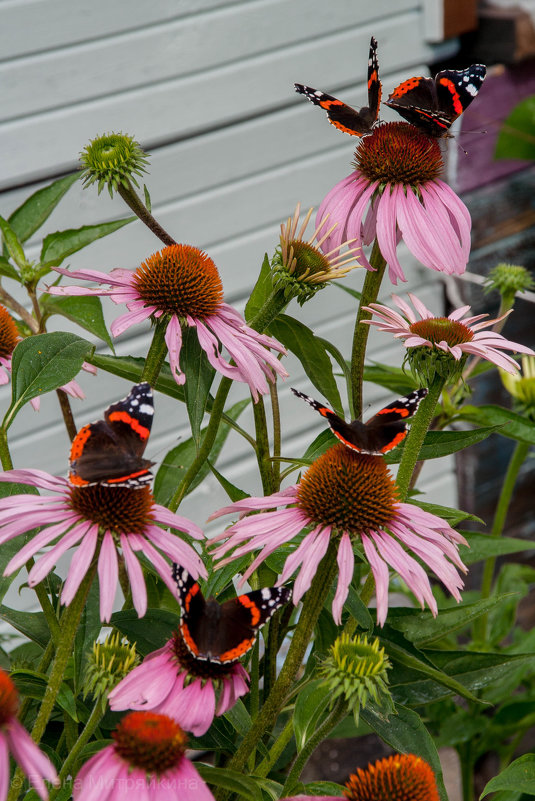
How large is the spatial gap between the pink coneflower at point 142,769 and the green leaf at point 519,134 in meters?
1.61

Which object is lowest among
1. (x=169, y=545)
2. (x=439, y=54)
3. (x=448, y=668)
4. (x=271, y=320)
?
(x=448, y=668)

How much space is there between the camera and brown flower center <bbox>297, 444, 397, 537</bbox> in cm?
48

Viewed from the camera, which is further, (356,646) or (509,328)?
(509,328)

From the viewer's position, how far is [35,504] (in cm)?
44

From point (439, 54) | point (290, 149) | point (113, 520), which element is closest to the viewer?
point (113, 520)

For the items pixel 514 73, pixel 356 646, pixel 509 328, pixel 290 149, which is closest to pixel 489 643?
pixel 356 646

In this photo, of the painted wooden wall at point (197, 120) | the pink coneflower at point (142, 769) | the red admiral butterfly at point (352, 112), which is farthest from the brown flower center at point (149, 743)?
the painted wooden wall at point (197, 120)

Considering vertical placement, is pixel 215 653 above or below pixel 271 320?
below

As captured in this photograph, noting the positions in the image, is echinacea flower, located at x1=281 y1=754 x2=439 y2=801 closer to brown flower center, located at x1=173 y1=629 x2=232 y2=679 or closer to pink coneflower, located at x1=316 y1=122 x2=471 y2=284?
brown flower center, located at x1=173 y1=629 x2=232 y2=679

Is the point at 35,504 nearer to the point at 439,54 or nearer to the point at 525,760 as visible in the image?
the point at 525,760

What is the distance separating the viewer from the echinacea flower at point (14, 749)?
305 mm

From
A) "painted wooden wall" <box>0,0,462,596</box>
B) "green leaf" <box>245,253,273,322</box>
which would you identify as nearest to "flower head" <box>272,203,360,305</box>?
"green leaf" <box>245,253,273,322</box>

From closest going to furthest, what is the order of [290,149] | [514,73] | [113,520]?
[113,520] < [290,149] < [514,73]

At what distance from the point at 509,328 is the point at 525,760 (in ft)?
4.63
